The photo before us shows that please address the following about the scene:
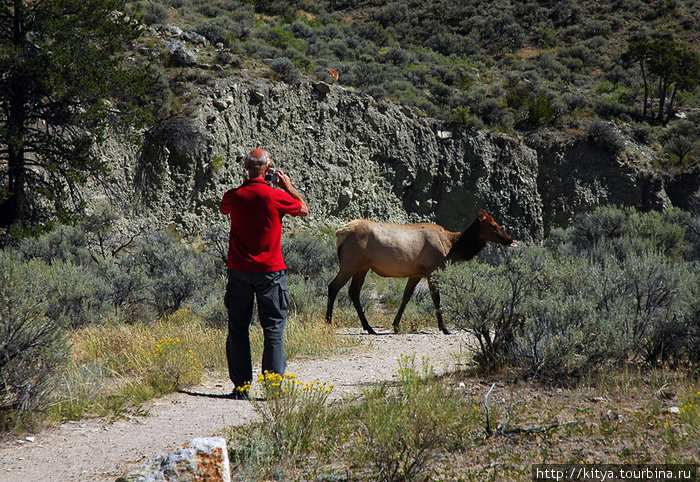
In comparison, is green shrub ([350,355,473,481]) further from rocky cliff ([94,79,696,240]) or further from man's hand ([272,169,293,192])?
rocky cliff ([94,79,696,240])

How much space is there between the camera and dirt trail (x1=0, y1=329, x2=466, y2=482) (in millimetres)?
3922

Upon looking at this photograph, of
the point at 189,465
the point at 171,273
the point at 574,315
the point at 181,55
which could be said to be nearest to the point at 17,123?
the point at 171,273

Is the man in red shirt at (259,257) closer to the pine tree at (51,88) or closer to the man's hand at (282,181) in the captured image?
the man's hand at (282,181)

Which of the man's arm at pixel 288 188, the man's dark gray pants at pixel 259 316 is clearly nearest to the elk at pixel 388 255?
the man's dark gray pants at pixel 259 316

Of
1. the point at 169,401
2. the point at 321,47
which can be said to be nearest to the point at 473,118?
the point at 321,47

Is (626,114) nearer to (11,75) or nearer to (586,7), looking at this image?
(586,7)

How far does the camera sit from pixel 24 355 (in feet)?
15.4

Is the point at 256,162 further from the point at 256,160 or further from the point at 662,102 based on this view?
the point at 662,102

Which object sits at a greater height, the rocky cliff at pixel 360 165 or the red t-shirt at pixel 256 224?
the rocky cliff at pixel 360 165

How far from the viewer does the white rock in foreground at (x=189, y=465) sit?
3.30 metres

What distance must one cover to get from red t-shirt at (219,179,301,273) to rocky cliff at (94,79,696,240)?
576 inches

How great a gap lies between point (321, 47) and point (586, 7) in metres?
24.2

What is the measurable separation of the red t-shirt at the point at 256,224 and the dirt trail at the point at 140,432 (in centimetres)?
139

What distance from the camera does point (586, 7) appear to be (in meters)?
41.6
